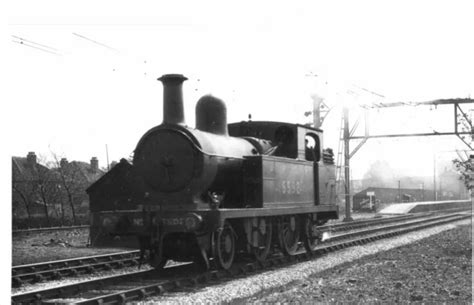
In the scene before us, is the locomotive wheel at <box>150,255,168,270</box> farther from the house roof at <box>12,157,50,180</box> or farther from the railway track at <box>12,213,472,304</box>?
the house roof at <box>12,157,50,180</box>

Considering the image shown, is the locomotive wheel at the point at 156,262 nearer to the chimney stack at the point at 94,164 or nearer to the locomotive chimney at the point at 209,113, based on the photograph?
the locomotive chimney at the point at 209,113

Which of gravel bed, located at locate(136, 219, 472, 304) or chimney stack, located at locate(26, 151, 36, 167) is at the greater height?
chimney stack, located at locate(26, 151, 36, 167)

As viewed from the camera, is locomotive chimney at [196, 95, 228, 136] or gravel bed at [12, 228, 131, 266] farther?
gravel bed at [12, 228, 131, 266]

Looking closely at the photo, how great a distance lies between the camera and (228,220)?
11.3 meters

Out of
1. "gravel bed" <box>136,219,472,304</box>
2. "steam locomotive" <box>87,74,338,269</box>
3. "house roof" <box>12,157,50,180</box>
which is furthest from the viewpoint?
"house roof" <box>12,157,50,180</box>

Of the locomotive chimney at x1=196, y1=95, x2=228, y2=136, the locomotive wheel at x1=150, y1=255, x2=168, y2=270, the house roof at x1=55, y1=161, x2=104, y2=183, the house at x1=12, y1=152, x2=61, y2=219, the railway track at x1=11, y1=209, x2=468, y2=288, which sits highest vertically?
the locomotive chimney at x1=196, y1=95, x2=228, y2=136

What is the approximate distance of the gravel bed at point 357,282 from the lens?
26.9 feet

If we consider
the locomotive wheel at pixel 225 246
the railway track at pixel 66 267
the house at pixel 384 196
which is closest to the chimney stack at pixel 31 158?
the house at pixel 384 196

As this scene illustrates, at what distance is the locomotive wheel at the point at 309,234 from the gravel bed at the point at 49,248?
5.69 meters

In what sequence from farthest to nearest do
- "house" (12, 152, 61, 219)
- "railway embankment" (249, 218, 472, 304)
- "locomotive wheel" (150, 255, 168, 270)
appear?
"house" (12, 152, 61, 219) < "locomotive wheel" (150, 255, 168, 270) < "railway embankment" (249, 218, 472, 304)

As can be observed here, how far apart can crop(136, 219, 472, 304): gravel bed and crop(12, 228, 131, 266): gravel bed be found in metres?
6.46

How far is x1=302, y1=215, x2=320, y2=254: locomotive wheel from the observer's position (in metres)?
14.3

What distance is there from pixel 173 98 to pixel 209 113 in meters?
1.20

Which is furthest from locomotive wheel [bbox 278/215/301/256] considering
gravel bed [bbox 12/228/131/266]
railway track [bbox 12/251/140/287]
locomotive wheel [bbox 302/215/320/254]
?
gravel bed [bbox 12/228/131/266]
